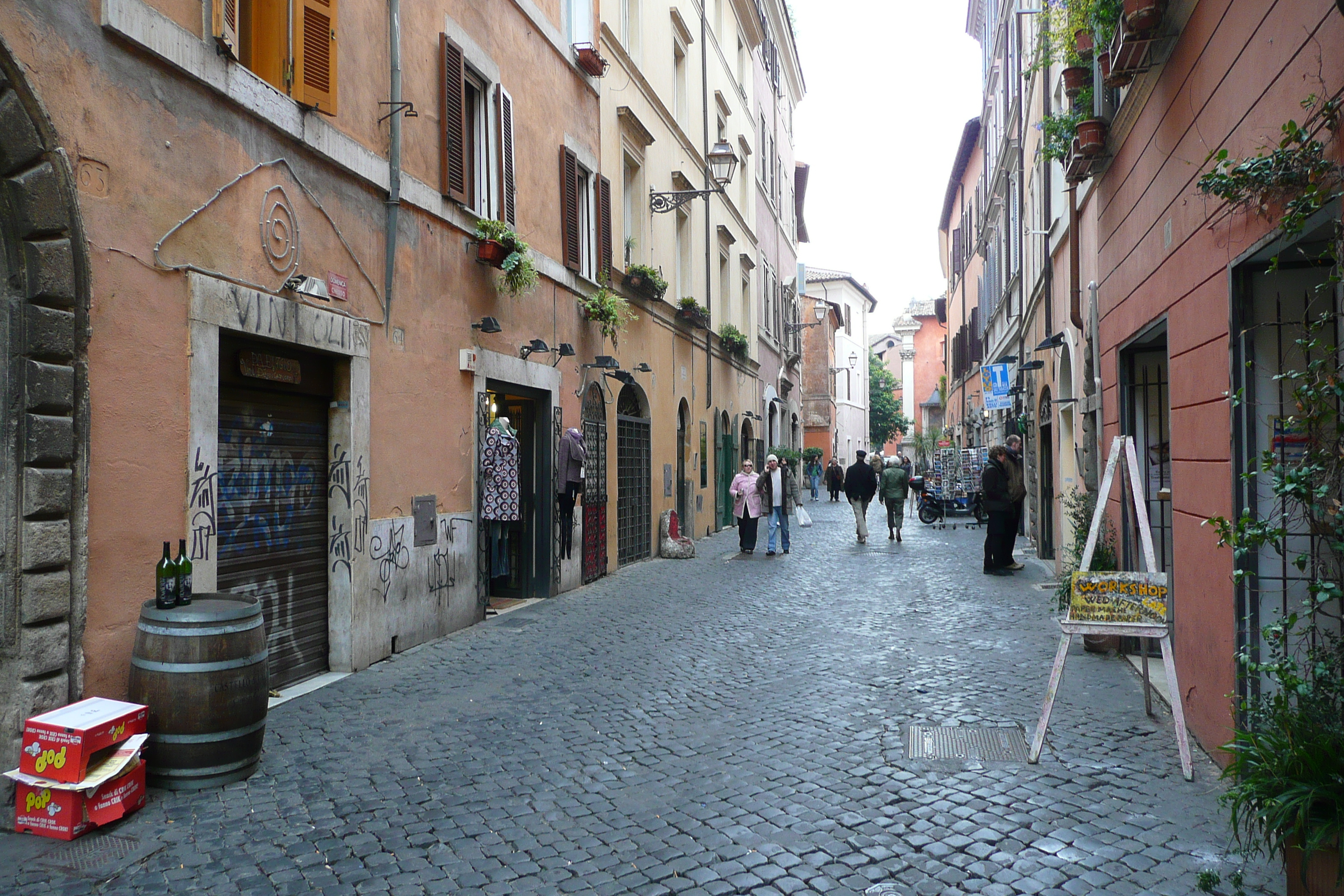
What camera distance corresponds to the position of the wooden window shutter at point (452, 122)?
8.63 meters

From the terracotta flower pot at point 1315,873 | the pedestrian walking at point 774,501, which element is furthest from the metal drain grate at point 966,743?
the pedestrian walking at point 774,501

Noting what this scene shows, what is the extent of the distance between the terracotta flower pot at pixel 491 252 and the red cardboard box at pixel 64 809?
599 cm

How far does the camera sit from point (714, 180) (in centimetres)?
1530

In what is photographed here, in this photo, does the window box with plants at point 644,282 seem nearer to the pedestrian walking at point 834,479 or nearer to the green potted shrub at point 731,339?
the green potted shrub at point 731,339

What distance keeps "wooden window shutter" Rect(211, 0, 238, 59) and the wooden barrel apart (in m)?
3.32

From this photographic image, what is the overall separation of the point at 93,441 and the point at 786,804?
12.3ft

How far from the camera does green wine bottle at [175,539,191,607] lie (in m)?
4.71

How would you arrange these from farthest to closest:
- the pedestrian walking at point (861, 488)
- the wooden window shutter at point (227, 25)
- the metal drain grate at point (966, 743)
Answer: the pedestrian walking at point (861, 488) < the wooden window shutter at point (227, 25) < the metal drain grate at point (966, 743)

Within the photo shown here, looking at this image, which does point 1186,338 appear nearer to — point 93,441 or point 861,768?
point 861,768

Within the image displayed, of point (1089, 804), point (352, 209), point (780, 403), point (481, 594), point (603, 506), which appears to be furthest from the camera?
point (780, 403)

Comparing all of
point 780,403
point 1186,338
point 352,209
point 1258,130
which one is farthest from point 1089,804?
point 780,403

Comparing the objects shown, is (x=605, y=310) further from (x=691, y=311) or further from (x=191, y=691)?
(x=191, y=691)

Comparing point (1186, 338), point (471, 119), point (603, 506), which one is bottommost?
point (603, 506)

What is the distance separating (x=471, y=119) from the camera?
31.5 feet
